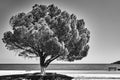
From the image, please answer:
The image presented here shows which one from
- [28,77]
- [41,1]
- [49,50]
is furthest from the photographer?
[41,1]

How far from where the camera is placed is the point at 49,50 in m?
8.40

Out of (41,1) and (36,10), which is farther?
(41,1)

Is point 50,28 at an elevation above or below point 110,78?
above

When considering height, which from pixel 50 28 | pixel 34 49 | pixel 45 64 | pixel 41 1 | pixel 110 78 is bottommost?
pixel 110 78

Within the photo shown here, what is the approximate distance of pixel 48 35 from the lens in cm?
829

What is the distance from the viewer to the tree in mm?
8344

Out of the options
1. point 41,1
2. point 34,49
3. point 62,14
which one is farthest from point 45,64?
point 41,1

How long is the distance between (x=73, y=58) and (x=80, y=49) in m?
0.48

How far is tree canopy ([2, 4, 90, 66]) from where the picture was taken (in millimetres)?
8343

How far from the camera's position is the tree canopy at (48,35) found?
27.4 feet

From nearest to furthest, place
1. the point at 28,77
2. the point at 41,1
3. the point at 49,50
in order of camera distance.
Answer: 1. the point at 49,50
2. the point at 28,77
3. the point at 41,1

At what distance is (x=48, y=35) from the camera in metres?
8.29

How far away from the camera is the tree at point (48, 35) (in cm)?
834

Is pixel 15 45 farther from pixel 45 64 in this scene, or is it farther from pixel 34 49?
pixel 45 64
